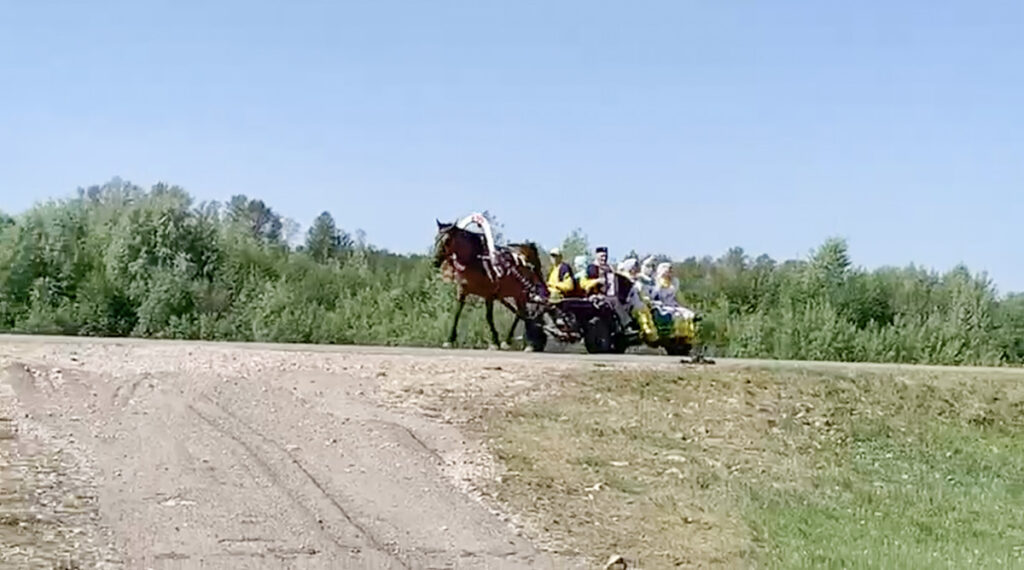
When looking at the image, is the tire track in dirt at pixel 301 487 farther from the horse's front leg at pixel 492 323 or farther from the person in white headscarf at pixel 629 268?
the person in white headscarf at pixel 629 268

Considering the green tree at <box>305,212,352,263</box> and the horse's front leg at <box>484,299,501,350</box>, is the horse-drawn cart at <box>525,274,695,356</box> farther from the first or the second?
the green tree at <box>305,212,352,263</box>

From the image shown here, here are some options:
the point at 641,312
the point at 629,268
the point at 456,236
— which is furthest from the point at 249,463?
the point at 629,268

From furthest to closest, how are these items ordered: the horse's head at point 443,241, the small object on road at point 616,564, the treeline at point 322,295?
the treeline at point 322,295
the horse's head at point 443,241
the small object on road at point 616,564

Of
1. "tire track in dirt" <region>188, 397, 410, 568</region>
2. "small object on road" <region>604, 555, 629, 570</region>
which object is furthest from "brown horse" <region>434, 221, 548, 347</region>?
"small object on road" <region>604, 555, 629, 570</region>

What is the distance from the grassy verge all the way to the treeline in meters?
11.3

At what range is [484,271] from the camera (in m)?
29.3

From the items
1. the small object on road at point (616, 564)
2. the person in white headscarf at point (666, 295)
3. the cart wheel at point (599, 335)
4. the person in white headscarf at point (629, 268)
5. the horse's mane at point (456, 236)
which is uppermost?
the horse's mane at point (456, 236)

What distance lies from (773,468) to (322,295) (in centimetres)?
2297

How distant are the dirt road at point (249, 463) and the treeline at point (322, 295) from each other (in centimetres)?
1319

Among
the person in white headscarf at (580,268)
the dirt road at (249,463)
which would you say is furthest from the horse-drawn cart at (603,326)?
the dirt road at (249,463)

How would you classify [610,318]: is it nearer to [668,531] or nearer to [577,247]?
[577,247]

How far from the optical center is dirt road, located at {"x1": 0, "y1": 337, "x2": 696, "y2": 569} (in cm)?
1132

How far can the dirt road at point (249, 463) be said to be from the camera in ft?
37.1

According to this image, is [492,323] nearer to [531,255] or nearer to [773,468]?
[531,255]
